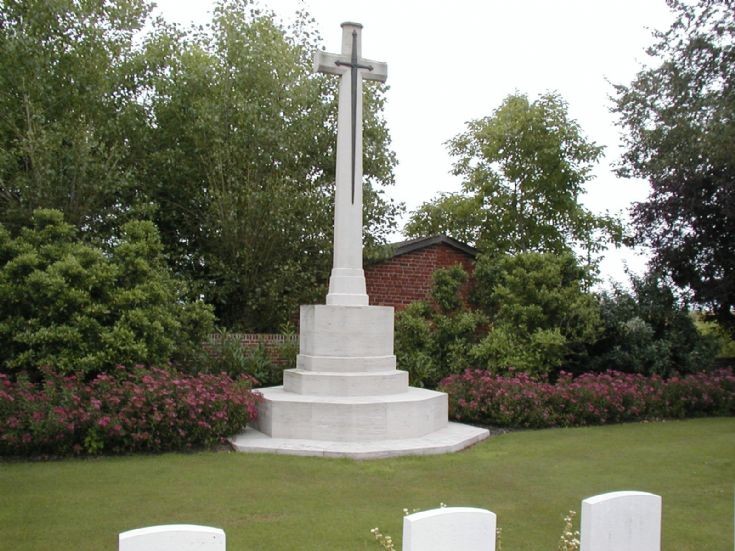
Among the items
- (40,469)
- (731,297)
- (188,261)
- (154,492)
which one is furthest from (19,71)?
(731,297)

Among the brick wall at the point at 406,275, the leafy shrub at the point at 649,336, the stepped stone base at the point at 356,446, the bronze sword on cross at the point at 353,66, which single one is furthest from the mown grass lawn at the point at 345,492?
the brick wall at the point at 406,275

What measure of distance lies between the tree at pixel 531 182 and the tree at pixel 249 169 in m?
7.31

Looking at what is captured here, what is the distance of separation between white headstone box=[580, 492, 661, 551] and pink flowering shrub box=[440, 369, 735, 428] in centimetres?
797

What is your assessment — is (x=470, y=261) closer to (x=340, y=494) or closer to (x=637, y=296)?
(x=637, y=296)

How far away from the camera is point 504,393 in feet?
35.9

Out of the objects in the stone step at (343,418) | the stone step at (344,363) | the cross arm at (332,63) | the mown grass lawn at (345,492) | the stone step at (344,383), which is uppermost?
the cross arm at (332,63)

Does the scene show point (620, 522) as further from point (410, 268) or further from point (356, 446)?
point (410, 268)

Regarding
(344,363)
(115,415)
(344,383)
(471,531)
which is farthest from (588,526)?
(344,363)

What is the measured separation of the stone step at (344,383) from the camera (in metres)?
9.82

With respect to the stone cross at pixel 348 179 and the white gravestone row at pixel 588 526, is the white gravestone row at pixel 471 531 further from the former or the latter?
the stone cross at pixel 348 179

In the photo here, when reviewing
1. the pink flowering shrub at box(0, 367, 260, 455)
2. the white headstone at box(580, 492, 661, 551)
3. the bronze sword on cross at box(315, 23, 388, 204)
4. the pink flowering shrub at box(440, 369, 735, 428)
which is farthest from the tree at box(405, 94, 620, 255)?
the white headstone at box(580, 492, 661, 551)

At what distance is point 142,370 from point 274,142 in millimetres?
6095

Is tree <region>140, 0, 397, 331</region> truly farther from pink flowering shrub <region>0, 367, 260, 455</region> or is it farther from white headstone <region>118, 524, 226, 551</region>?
white headstone <region>118, 524, 226, 551</region>

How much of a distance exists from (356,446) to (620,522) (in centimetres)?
622
